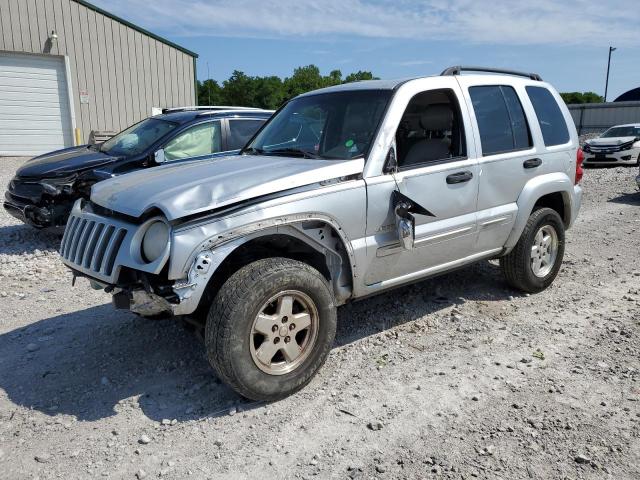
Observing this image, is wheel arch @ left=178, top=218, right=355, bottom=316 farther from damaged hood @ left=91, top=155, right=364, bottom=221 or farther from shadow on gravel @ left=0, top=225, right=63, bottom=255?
A: shadow on gravel @ left=0, top=225, right=63, bottom=255

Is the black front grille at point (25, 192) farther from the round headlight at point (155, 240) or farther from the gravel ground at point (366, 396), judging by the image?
the round headlight at point (155, 240)

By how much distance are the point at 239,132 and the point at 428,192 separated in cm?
419

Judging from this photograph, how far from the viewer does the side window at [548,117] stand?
5.15 m

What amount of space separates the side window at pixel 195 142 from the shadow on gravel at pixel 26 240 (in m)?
1.71

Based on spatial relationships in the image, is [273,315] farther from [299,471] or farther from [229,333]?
[299,471]

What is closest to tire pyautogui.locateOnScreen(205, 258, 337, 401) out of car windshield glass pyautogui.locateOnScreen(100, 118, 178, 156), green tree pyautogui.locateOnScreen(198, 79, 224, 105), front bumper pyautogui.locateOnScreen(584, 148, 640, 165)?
car windshield glass pyautogui.locateOnScreen(100, 118, 178, 156)

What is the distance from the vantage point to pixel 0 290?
5.59 meters

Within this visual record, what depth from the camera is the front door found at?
12.7ft

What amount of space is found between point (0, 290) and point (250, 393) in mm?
3636

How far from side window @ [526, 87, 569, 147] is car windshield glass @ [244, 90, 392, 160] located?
184 centimetres

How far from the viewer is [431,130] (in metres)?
4.57

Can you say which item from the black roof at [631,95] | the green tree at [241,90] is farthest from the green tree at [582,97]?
the green tree at [241,90]

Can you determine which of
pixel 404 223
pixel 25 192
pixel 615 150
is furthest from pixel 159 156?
pixel 615 150

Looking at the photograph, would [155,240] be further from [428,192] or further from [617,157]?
[617,157]
